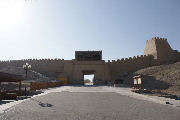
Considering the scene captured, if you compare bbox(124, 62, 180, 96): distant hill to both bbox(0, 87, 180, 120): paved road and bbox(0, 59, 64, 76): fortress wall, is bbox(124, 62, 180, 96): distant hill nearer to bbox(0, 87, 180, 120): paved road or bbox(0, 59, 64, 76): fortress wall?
bbox(0, 59, 64, 76): fortress wall

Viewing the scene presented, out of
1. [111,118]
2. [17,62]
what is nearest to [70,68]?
[17,62]

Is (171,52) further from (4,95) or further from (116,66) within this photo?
(4,95)

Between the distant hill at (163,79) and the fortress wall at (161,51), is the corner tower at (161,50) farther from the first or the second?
the distant hill at (163,79)

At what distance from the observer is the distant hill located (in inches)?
1299

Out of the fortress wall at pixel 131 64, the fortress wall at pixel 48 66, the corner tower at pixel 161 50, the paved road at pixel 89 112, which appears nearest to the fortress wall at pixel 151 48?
the corner tower at pixel 161 50

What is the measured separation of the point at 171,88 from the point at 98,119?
28.2m

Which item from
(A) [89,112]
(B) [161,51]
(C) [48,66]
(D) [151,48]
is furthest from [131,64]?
(A) [89,112]

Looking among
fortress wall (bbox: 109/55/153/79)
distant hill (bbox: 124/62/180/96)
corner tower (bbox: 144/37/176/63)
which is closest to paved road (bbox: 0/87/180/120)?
distant hill (bbox: 124/62/180/96)

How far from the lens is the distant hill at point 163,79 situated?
3300cm

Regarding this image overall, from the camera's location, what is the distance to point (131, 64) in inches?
1938

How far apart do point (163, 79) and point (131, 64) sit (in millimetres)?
13115

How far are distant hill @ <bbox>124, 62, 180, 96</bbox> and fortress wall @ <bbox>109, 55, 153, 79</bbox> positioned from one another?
5429 mm

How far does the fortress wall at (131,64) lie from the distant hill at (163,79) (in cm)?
543

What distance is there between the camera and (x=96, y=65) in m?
48.7
